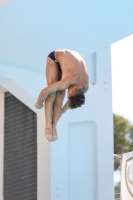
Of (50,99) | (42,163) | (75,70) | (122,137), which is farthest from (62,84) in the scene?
(122,137)

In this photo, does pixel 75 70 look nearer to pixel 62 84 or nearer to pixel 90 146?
pixel 62 84

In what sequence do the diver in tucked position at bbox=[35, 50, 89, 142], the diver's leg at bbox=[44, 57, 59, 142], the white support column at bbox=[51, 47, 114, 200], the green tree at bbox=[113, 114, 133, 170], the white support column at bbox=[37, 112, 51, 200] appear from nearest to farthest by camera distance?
the diver in tucked position at bbox=[35, 50, 89, 142] < the diver's leg at bbox=[44, 57, 59, 142] < the white support column at bbox=[37, 112, 51, 200] < the white support column at bbox=[51, 47, 114, 200] < the green tree at bbox=[113, 114, 133, 170]

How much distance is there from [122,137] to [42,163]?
41.9 ft

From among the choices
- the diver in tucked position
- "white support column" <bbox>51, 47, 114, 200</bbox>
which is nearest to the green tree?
"white support column" <bbox>51, 47, 114, 200</bbox>

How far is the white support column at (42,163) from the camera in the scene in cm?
938

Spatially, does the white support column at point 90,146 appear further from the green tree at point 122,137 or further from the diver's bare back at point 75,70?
the green tree at point 122,137

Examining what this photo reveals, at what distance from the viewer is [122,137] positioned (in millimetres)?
21938

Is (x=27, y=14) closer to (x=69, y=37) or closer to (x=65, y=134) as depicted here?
(x=69, y=37)

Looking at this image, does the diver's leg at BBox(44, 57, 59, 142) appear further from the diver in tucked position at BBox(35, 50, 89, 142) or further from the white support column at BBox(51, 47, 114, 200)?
the white support column at BBox(51, 47, 114, 200)

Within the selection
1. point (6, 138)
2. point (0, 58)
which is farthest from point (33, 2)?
point (6, 138)

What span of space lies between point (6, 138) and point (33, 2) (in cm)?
426

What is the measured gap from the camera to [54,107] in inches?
234

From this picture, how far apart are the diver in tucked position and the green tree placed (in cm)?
1605

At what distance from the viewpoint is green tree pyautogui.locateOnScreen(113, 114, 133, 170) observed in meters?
21.7
